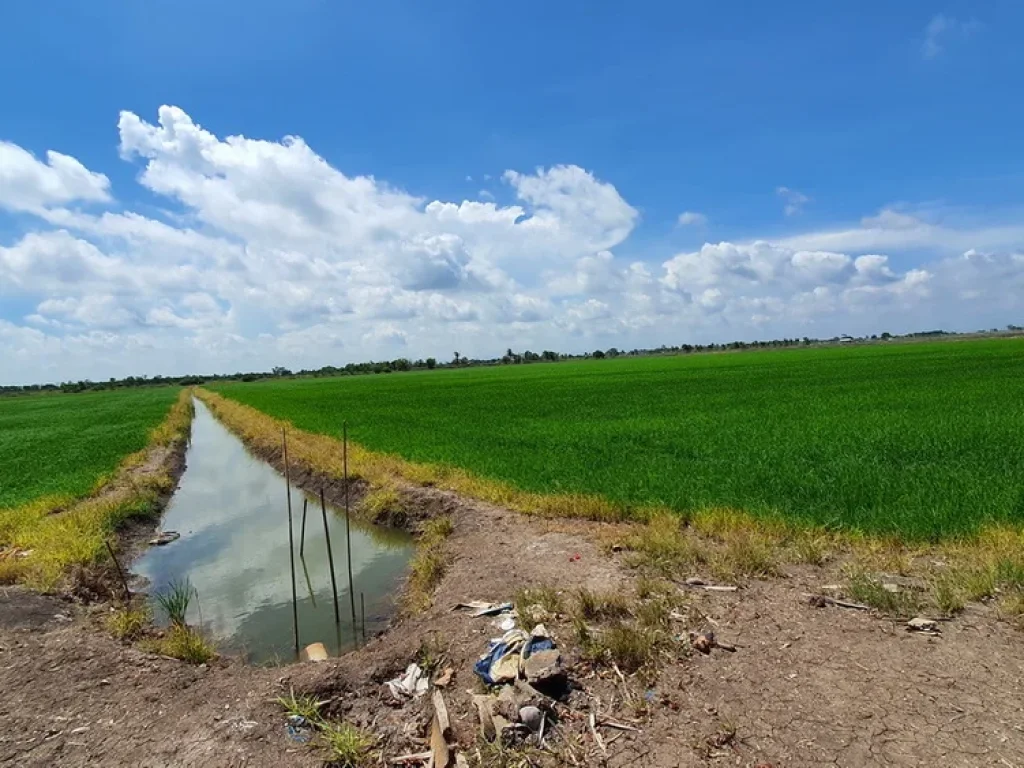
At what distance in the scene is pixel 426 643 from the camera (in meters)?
5.90

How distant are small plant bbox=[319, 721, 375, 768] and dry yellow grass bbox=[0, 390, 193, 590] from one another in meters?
6.20

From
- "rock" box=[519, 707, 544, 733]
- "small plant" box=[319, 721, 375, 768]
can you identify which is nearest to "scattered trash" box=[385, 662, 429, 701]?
"small plant" box=[319, 721, 375, 768]

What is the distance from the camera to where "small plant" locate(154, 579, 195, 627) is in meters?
7.61

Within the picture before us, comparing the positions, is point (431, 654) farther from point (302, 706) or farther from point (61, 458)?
point (61, 458)

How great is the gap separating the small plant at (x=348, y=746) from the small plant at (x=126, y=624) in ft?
12.6

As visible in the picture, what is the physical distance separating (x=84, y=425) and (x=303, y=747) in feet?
131

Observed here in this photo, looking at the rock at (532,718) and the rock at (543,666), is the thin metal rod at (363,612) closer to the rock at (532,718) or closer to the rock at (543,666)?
the rock at (543,666)

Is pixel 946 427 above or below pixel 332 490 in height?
above

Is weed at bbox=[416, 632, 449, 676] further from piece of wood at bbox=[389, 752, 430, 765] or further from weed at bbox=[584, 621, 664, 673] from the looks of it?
weed at bbox=[584, 621, 664, 673]

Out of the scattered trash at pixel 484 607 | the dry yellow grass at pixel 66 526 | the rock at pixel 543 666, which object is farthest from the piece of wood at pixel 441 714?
the dry yellow grass at pixel 66 526

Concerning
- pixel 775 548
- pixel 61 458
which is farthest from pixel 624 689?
pixel 61 458

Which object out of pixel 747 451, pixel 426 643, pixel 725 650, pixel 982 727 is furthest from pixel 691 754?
pixel 747 451

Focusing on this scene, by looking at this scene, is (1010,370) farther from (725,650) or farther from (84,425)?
(84,425)

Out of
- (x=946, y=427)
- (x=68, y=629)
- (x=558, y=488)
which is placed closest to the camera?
(x=68, y=629)
